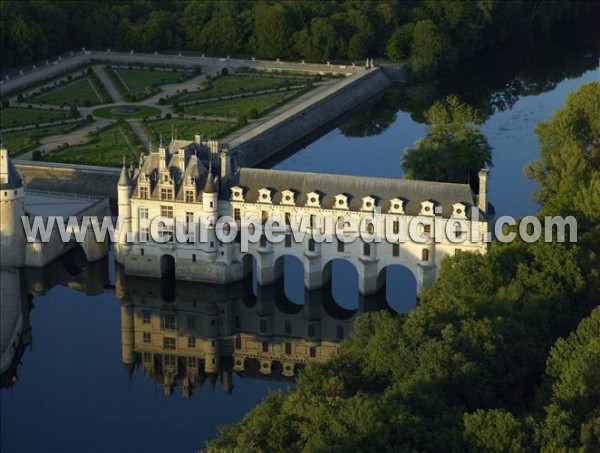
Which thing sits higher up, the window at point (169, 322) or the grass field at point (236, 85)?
the grass field at point (236, 85)

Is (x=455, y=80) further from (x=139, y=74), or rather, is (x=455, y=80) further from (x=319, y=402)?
(x=319, y=402)

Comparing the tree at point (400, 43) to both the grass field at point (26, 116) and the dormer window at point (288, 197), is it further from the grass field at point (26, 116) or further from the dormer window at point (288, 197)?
the dormer window at point (288, 197)

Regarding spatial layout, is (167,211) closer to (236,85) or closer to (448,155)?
(448,155)

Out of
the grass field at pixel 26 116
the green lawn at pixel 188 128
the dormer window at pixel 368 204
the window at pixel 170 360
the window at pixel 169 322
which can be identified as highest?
the grass field at pixel 26 116

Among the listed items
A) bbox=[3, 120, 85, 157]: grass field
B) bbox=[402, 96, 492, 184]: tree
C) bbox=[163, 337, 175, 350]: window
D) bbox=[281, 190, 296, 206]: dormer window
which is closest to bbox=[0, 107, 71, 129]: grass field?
bbox=[3, 120, 85, 157]: grass field

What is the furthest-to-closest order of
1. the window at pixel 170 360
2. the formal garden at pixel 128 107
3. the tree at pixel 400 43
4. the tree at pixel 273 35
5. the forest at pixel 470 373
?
the tree at pixel 273 35
the tree at pixel 400 43
the formal garden at pixel 128 107
the window at pixel 170 360
the forest at pixel 470 373

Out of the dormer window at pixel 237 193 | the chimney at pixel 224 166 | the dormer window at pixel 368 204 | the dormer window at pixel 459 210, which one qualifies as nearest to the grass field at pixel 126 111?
the chimney at pixel 224 166

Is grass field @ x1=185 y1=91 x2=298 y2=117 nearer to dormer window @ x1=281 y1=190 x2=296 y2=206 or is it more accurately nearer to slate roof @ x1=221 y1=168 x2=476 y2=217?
slate roof @ x1=221 y1=168 x2=476 y2=217
